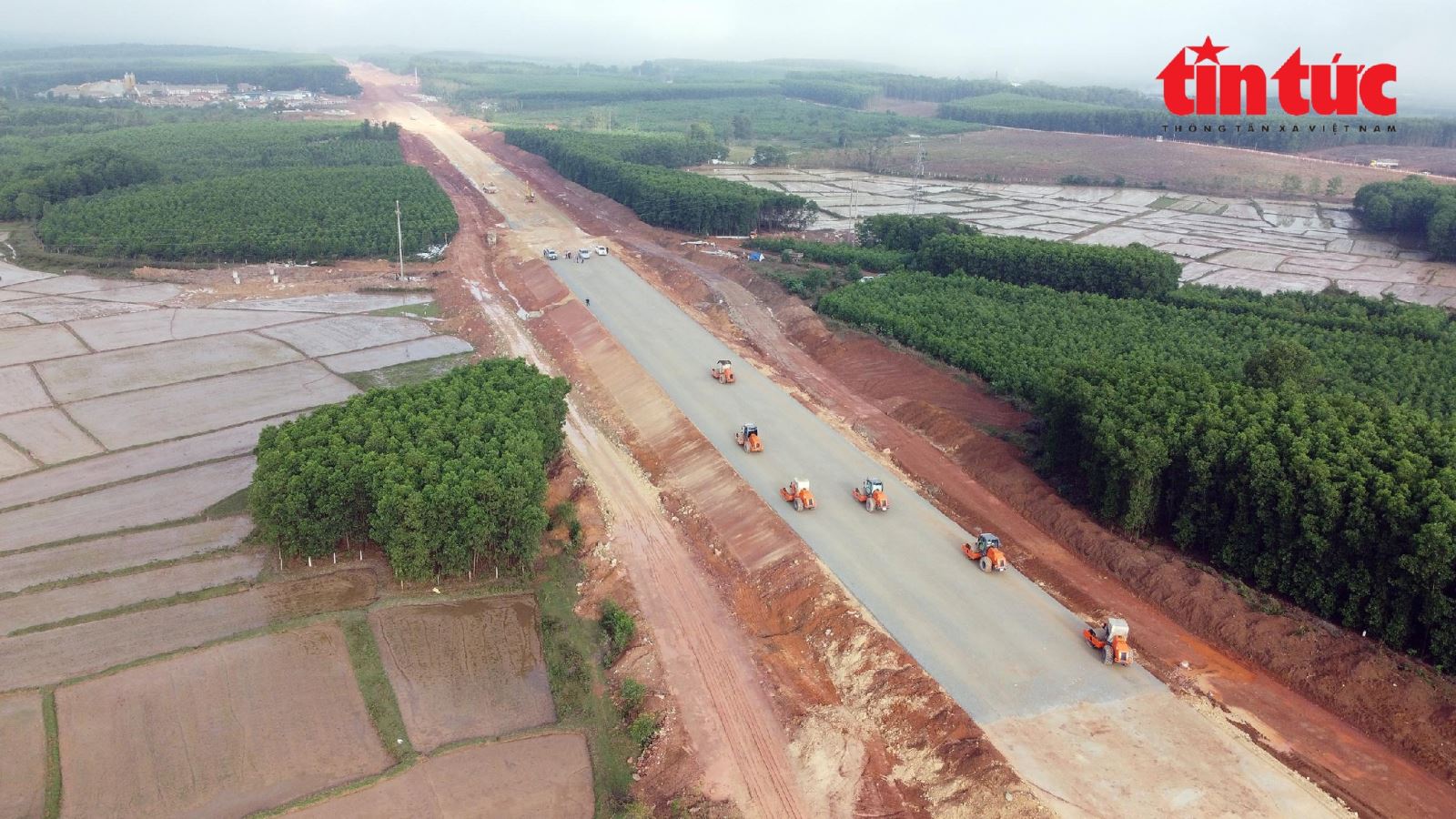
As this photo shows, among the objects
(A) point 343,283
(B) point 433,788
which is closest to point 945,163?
(A) point 343,283

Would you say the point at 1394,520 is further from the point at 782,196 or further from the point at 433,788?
the point at 782,196

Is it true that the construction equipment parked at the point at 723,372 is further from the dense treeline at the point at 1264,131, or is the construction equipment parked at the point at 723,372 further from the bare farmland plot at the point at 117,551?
the dense treeline at the point at 1264,131

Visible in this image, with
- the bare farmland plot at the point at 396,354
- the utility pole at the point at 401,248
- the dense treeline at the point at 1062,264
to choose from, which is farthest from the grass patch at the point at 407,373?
the dense treeline at the point at 1062,264

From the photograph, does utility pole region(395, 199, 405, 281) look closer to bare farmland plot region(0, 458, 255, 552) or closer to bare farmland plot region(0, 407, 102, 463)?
bare farmland plot region(0, 407, 102, 463)

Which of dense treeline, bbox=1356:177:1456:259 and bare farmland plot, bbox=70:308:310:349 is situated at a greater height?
dense treeline, bbox=1356:177:1456:259

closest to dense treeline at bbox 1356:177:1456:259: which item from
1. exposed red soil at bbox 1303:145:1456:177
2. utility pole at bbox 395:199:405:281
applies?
exposed red soil at bbox 1303:145:1456:177
